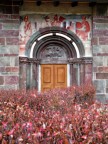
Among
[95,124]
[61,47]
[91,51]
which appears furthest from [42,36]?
[95,124]

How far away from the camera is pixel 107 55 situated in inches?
371

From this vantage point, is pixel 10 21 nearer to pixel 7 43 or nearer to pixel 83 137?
→ pixel 7 43

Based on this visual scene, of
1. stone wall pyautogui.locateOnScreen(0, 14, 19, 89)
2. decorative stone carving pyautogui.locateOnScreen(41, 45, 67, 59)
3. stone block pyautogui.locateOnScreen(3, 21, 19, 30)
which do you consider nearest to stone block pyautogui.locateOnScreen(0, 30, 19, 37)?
stone wall pyautogui.locateOnScreen(0, 14, 19, 89)

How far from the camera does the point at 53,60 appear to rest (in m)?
10.0

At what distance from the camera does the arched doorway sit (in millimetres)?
9516

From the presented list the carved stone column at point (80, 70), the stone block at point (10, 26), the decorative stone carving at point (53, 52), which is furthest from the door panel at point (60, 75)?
the stone block at point (10, 26)

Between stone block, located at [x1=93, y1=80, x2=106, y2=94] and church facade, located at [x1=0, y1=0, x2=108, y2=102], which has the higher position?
church facade, located at [x1=0, y1=0, x2=108, y2=102]

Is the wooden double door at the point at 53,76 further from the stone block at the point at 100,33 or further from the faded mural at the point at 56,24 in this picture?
the stone block at the point at 100,33

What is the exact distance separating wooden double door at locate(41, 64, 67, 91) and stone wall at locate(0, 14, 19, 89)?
1281 millimetres

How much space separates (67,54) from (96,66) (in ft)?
4.05

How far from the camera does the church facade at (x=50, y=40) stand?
909 centimetres

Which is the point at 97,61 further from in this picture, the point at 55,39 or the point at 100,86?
the point at 55,39

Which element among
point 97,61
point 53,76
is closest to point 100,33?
point 97,61

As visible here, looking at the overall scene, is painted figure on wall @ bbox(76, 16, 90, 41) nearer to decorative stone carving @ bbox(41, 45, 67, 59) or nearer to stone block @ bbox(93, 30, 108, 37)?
stone block @ bbox(93, 30, 108, 37)
